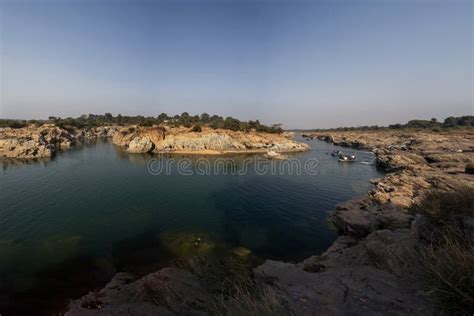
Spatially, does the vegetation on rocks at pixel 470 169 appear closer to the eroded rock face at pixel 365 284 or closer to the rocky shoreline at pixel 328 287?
the rocky shoreline at pixel 328 287

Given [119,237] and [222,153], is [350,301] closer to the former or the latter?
[119,237]

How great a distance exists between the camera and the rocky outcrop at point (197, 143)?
79.2 metres

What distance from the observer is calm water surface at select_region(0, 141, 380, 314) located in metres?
16.3

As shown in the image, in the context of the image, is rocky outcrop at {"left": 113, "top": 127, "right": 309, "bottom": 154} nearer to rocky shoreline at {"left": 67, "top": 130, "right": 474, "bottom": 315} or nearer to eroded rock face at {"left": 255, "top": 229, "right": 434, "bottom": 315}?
rocky shoreline at {"left": 67, "top": 130, "right": 474, "bottom": 315}

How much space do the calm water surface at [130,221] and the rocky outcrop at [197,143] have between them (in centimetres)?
3397

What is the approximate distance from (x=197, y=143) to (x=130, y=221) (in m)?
58.2

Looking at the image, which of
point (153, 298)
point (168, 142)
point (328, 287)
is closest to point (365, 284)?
point (328, 287)

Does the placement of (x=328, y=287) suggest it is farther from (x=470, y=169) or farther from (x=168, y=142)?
(x=168, y=142)

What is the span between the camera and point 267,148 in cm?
8969

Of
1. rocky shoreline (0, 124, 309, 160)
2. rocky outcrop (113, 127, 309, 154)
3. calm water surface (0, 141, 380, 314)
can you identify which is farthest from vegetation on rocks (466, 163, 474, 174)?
rocky outcrop (113, 127, 309, 154)

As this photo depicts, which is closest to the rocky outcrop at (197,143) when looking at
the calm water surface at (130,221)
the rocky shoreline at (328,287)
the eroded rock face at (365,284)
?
the calm water surface at (130,221)

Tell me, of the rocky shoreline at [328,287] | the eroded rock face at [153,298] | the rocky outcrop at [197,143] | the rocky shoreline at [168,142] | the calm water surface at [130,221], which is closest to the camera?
the rocky shoreline at [328,287]

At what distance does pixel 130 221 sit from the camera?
2459 cm

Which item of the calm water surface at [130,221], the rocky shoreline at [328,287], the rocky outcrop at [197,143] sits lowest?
the calm water surface at [130,221]
